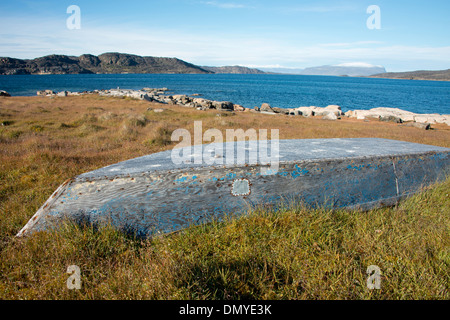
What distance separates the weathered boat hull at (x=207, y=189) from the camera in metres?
2.75

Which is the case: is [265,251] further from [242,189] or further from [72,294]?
[72,294]

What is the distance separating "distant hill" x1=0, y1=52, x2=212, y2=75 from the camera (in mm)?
130575

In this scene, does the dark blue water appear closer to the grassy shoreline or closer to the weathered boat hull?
the weathered boat hull

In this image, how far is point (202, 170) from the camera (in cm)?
293

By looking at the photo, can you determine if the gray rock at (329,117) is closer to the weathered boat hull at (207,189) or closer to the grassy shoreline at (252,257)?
the weathered boat hull at (207,189)

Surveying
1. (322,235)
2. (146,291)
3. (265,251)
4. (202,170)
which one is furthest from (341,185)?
(146,291)

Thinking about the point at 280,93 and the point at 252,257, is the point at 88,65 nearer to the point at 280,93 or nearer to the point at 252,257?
the point at 280,93

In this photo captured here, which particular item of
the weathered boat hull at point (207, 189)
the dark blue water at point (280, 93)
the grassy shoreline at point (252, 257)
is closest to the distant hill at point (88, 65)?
the dark blue water at point (280, 93)

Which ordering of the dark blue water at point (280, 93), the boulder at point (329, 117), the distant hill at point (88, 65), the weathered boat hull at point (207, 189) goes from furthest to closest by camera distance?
1. the distant hill at point (88, 65)
2. the dark blue water at point (280, 93)
3. the boulder at point (329, 117)
4. the weathered boat hull at point (207, 189)

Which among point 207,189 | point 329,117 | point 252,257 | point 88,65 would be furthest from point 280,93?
point 88,65

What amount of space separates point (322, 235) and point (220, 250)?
3.58 feet

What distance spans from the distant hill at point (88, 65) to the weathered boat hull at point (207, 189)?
15516cm

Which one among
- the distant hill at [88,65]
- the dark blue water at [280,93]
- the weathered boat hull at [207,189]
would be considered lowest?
the weathered boat hull at [207,189]

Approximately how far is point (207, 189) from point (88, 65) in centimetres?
19390
